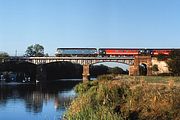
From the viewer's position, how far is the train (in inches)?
6481

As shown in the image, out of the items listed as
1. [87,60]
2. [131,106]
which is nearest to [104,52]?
[87,60]

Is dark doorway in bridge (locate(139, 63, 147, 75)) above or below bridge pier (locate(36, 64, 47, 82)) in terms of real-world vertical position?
above

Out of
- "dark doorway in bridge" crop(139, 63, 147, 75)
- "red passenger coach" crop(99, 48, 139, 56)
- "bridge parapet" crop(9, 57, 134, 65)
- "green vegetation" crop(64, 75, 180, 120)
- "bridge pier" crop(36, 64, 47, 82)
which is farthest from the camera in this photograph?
"bridge pier" crop(36, 64, 47, 82)

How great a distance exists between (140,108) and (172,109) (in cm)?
261

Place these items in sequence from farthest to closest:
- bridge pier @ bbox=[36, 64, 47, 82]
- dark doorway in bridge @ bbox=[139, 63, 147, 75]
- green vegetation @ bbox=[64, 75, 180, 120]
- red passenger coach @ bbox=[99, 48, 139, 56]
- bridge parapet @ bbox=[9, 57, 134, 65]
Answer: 1. bridge pier @ bbox=[36, 64, 47, 82]
2. red passenger coach @ bbox=[99, 48, 139, 56]
3. bridge parapet @ bbox=[9, 57, 134, 65]
4. dark doorway in bridge @ bbox=[139, 63, 147, 75]
5. green vegetation @ bbox=[64, 75, 180, 120]

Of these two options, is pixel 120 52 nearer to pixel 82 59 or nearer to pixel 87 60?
pixel 87 60

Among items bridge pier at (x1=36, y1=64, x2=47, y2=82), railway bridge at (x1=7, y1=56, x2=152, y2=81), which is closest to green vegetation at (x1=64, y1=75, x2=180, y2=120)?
railway bridge at (x1=7, y1=56, x2=152, y2=81)

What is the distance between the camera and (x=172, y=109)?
2233cm

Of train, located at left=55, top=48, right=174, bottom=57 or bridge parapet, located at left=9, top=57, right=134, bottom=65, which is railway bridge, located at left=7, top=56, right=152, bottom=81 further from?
train, located at left=55, top=48, right=174, bottom=57

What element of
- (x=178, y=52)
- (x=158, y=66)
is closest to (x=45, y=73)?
(x=158, y=66)

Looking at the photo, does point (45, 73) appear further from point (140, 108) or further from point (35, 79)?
point (140, 108)

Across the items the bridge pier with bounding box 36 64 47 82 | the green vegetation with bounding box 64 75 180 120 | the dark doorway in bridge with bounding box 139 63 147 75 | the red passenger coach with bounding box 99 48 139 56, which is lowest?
the bridge pier with bounding box 36 64 47 82

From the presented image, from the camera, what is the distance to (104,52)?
174 m

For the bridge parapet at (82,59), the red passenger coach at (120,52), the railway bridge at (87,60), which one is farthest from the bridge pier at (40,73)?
the red passenger coach at (120,52)
